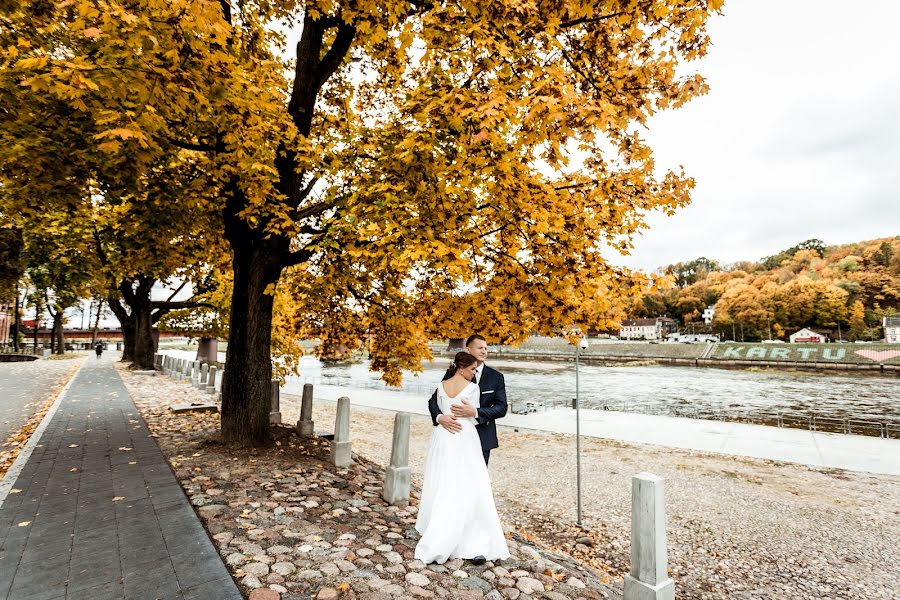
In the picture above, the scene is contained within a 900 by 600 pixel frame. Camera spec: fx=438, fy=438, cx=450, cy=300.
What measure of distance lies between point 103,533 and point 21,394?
1557cm

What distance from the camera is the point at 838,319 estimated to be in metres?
92.2

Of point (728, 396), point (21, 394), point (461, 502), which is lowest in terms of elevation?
point (728, 396)

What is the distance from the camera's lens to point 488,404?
442 cm

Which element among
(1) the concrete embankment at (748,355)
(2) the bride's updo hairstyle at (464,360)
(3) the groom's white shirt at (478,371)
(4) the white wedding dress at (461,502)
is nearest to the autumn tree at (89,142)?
(2) the bride's updo hairstyle at (464,360)

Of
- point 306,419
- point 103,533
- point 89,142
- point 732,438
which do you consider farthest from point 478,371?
point 732,438

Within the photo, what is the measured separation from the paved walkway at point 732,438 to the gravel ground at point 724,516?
850 mm

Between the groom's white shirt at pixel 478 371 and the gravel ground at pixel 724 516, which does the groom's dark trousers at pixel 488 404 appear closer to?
the groom's white shirt at pixel 478 371

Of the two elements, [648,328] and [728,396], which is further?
[648,328]

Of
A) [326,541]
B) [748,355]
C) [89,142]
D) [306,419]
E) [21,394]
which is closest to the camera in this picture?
[326,541]

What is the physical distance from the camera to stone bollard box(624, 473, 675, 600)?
11.8 feet

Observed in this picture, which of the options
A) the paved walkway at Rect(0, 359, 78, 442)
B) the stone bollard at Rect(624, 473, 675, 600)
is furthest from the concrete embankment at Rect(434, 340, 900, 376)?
the stone bollard at Rect(624, 473, 675, 600)

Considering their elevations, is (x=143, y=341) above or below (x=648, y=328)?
below

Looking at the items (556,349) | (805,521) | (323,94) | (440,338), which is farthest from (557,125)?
(556,349)

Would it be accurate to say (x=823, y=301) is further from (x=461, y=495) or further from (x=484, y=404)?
(x=461, y=495)
